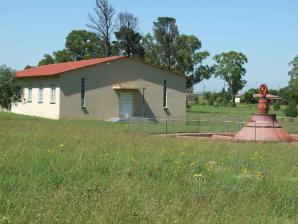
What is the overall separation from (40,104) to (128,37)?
34.8 metres

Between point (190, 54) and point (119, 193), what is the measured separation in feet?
262

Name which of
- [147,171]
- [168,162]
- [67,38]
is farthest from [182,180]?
[67,38]

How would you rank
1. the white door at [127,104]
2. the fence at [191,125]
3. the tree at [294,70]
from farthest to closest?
the tree at [294,70] < the white door at [127,104] < the fence at [191,125]

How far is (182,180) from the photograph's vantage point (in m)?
9.85

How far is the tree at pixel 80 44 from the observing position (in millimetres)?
94938

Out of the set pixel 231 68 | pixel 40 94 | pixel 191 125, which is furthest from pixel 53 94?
pixel 231 68

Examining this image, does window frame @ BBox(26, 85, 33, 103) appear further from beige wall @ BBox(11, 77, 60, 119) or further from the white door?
the white door

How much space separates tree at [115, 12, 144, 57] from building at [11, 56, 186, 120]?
29.7m

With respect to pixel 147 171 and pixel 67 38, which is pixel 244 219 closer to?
pixel 147 171

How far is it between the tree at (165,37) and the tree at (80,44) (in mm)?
14907

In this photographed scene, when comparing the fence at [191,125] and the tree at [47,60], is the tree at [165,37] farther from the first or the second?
the fence at [191,125]

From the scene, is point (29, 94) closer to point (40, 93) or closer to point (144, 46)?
point (40, 93)

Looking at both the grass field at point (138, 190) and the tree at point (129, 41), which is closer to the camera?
the grass field at point (138, 190)

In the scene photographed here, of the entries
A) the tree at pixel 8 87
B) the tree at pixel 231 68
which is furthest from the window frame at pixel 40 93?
the tree at pixel 231 68
